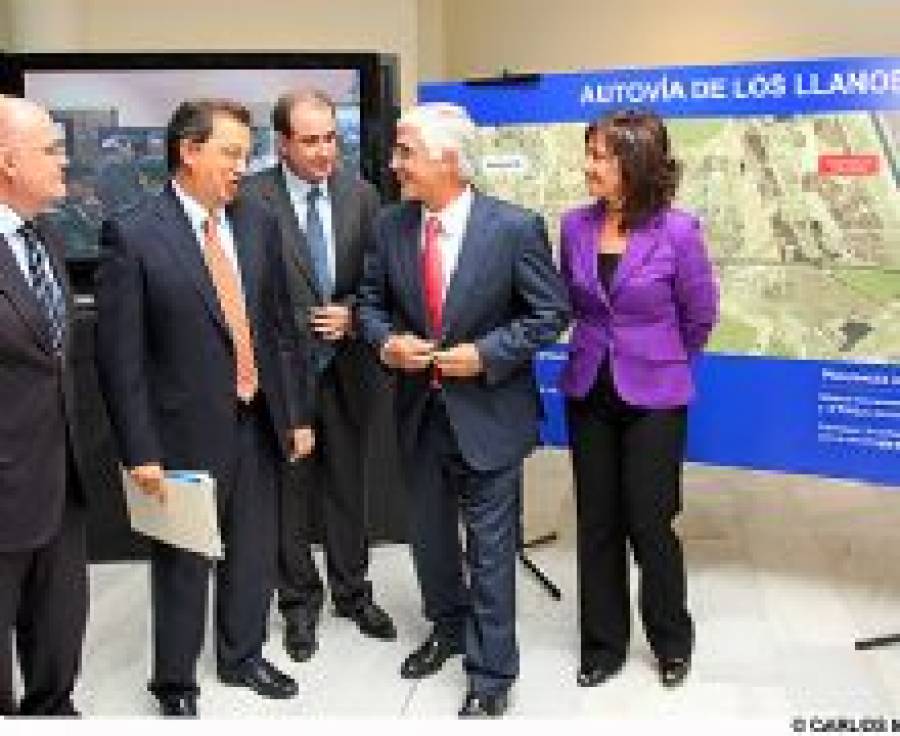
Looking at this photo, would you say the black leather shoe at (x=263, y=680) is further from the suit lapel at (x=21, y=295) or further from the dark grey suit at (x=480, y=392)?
the suit lapel at (x=21, y=295)

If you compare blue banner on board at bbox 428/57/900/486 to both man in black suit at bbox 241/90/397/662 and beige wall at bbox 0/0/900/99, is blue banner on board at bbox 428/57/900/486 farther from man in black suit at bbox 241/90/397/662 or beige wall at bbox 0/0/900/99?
beige wall at bbox 0/0/900/99

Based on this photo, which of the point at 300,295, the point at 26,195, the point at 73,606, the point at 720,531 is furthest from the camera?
the point at 720,531

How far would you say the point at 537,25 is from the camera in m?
7.07

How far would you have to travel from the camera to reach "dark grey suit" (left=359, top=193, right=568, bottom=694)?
294cm

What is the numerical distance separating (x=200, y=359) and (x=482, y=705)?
1099 mm

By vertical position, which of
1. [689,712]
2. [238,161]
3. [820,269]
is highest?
[238,161]

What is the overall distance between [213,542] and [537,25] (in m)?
5.00

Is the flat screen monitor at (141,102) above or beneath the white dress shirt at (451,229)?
above

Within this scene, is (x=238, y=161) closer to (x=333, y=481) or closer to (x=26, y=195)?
(x=26, y=195)

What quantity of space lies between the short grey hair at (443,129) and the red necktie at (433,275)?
15cm

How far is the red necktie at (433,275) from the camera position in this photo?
3004 millimetres

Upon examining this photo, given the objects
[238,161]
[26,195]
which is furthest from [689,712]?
[26,195]

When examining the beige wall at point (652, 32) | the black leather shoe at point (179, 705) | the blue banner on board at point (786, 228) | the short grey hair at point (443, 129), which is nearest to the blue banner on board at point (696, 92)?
the blue banner on board at point (786, 228)

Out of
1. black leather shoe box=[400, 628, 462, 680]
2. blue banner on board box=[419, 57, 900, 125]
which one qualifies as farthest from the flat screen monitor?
black leather shoe box=[400, 628, 462, 680]
